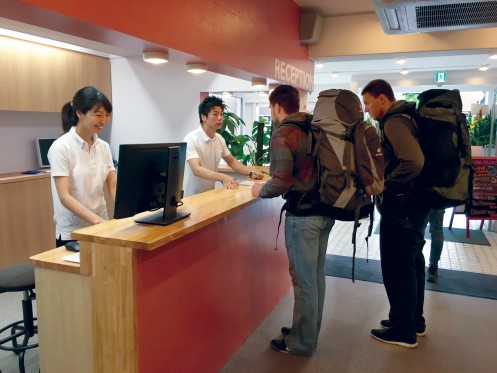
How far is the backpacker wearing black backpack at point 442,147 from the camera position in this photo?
2545 mm

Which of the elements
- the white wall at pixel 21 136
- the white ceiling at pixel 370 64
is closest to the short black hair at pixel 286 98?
the white ceiling at pixel 370 64

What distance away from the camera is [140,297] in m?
1.72

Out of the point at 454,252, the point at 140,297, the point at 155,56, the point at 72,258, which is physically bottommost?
the point at 454,252

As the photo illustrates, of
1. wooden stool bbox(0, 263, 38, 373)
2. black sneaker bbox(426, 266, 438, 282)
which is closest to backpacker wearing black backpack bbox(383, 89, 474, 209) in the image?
black sneaker bbox(426, 266, 438, 282)

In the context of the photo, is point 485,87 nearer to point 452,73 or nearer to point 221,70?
point 452,73

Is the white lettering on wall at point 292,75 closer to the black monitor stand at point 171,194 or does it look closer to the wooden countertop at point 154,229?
the wooden countertop at point 154,229

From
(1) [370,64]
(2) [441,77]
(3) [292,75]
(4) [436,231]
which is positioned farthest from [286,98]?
(2) [441,77]

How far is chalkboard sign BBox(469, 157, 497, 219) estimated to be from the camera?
17.5 feet

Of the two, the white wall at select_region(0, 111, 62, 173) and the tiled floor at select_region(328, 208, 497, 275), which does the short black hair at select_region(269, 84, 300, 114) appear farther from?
the white wall at select_region(0, 111, 62, 173)

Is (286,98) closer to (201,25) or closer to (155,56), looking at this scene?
(201,25)

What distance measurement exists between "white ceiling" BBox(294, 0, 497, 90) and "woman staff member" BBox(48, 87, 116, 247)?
2489 millimetres

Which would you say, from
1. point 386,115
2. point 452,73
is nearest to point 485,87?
point 452,73

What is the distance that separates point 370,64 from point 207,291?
6.40 meters

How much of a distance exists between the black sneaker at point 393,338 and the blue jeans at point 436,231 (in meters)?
1.40
